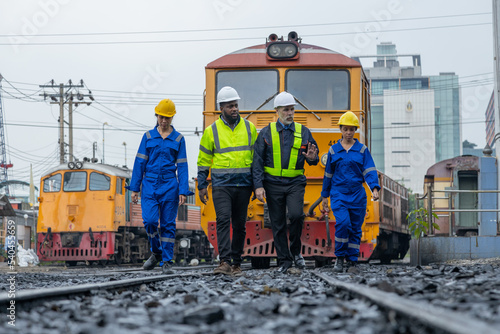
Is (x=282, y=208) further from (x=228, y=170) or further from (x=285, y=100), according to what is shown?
(x=285, y=100)

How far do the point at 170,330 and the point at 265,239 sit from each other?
7.16 m

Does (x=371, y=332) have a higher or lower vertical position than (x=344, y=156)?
lower

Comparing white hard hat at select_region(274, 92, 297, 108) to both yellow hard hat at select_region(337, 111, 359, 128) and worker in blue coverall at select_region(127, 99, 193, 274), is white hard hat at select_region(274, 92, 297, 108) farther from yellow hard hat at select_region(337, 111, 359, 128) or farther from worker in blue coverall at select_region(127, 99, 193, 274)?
worker in blue coverall at select_region(127, 99, 193, 274)

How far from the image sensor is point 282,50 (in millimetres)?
10914

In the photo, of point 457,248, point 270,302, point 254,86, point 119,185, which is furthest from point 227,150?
point 119,185

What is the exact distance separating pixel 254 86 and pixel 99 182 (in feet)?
33.6

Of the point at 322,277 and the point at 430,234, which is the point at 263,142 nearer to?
the point at 322,277

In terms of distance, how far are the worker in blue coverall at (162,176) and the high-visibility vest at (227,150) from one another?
0.46m

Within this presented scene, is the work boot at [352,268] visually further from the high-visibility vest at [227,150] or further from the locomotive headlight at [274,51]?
the locomotive headlight at [274,51]

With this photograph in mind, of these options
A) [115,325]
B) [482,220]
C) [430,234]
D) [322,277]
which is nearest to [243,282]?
[322,277]

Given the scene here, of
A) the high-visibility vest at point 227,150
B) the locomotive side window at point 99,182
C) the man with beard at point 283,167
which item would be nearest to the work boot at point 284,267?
the man with beard at point 283,167

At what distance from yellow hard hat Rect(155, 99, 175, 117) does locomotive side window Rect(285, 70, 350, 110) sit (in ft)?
9.23

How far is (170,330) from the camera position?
3.13 metres

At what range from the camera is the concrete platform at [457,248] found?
42.2 feet
